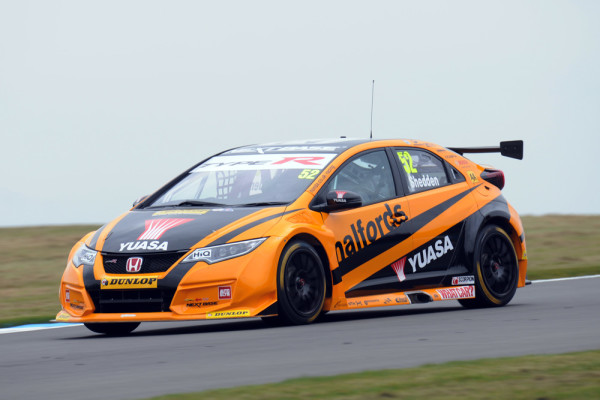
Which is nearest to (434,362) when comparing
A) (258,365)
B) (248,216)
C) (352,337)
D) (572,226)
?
(258,365)

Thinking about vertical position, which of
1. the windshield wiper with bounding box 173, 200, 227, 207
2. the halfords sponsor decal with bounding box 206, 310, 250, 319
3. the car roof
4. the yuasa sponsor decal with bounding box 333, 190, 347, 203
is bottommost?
the halfords sponsor decal with bounding box 206, 310, 250, 319

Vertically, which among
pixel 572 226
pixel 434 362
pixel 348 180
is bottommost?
pixel 572 226

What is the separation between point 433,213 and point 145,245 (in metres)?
2.89

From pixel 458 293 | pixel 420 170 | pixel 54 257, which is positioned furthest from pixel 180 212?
pixel 54 257

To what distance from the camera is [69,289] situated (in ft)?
31.0

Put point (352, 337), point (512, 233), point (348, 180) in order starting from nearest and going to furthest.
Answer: point (352, 337), point (348, 180), point (512, 233)

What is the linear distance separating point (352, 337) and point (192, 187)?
2.65m

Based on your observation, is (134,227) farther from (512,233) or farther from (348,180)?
(512,233)

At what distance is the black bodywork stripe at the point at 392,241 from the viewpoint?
9.72 m

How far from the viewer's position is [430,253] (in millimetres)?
10641

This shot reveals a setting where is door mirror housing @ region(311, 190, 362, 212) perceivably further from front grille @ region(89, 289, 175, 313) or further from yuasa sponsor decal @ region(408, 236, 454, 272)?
front grille @ region(89, 289, 175, 313)

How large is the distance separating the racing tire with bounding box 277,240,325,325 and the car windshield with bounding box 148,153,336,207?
0.50 meters

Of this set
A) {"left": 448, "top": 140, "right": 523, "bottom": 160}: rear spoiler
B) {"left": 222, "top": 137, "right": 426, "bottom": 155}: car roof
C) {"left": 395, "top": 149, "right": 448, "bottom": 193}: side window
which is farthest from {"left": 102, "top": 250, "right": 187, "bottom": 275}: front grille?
{"left": 448, "top": 140, "right": 523, "bottom": 160}: rear spoiler

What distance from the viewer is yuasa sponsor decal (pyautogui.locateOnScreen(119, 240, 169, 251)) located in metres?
9.03
